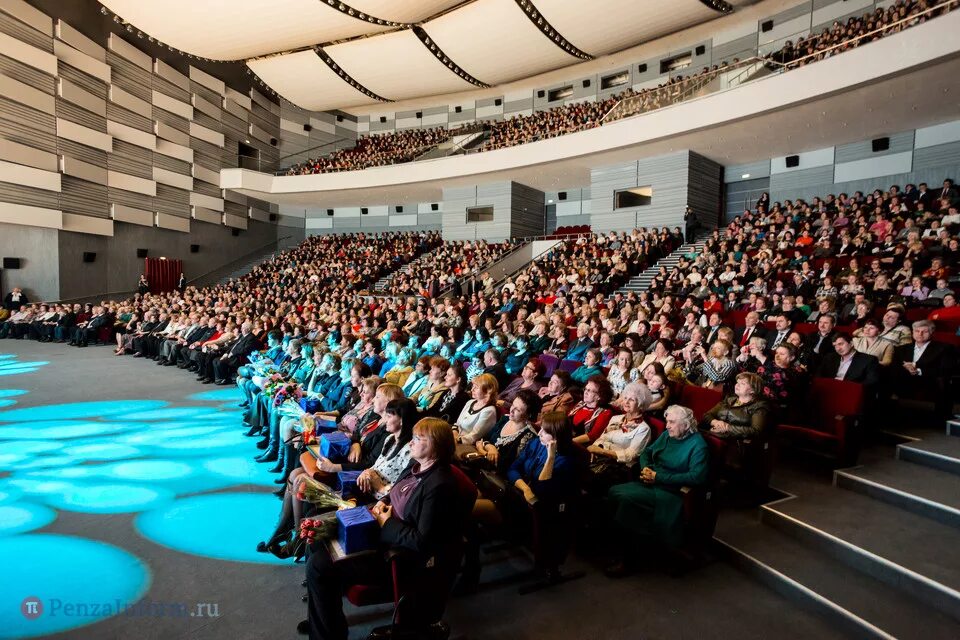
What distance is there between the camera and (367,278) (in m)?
15.8

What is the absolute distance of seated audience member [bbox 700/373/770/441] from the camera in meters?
3.07

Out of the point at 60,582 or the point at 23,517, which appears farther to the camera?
the point at 23,517

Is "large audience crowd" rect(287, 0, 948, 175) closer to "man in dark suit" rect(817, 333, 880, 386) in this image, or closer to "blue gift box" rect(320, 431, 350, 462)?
"man in dark suit" rect(817, 333, 880, 386)

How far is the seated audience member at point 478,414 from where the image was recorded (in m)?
3.38

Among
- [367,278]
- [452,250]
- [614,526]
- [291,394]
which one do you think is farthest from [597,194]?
[614,526]

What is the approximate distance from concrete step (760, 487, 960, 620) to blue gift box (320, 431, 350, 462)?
2466mm

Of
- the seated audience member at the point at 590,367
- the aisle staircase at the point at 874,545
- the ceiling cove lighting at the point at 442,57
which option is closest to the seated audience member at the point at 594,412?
the aisle staircase at the point at 874,545

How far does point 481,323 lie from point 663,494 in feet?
18.0

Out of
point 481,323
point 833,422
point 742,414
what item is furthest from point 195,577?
point 481,323

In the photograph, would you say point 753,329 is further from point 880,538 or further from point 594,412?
point 880,538

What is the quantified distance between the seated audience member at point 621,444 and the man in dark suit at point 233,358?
649cm

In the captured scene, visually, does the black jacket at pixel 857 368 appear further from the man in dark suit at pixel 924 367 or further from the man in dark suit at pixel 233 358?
the man in dark suit at pixel 233 358

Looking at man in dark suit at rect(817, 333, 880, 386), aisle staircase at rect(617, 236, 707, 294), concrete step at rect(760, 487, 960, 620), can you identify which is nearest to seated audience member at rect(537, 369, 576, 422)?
concrete step at rect(760, 487, 960, 620)

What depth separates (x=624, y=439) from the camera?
3107mm
